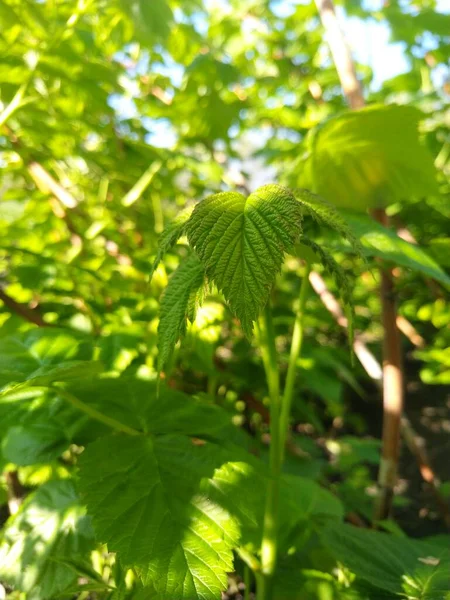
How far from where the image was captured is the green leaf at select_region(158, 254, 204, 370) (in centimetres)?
35

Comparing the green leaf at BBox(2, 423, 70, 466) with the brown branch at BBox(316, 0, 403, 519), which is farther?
the brown branch at BBox(316, 0, 403, 519)

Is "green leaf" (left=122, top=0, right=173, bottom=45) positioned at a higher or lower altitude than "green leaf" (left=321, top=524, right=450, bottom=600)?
higher

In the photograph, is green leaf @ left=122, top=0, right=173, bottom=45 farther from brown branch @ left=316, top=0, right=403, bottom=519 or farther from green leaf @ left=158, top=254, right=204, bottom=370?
green leaf @ left=158, top=254, right=204, bottom=370

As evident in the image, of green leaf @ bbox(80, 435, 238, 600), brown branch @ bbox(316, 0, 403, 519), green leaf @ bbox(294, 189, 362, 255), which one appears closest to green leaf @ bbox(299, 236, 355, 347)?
green leaf @ bbox(294, 189, 362, 255)

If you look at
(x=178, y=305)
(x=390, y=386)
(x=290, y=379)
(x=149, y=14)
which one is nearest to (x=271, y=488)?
(x=290, y=379)

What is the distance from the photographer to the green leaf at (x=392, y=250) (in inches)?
19.2

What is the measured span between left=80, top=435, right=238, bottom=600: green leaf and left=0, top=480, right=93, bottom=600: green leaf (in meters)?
0.14

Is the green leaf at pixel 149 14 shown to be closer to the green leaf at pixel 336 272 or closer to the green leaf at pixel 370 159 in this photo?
the green leaf at pixel 370 159

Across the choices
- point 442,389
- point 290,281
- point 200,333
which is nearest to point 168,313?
point 200,333

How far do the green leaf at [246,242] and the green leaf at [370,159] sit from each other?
0.30 metres

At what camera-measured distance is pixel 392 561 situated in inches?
21.5

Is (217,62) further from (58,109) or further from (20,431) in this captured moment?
(20,431)

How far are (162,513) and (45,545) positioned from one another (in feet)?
0.70

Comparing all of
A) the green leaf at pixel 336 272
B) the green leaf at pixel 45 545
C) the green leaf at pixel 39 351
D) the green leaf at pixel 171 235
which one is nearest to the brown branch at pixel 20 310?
the green leaf at pixel 39 351
